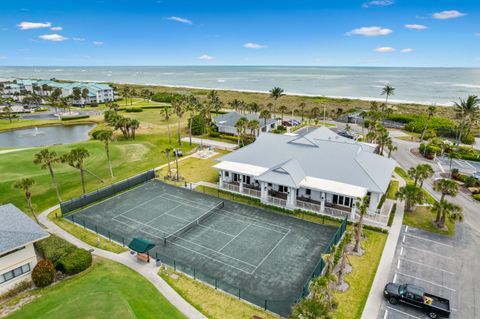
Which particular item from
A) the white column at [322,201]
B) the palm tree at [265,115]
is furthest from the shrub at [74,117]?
the white column at [322,201]

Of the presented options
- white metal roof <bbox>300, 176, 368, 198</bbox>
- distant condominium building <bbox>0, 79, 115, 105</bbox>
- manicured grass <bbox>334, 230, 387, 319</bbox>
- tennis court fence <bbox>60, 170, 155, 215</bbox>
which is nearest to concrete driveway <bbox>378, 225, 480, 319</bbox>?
manicured grass <bbox>334, 230, 387, 319</bbox>

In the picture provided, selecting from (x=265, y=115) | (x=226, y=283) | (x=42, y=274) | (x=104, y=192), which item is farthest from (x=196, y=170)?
(x=265, y=115)

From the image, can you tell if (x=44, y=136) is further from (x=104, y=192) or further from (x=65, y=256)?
(x=65, y=256)

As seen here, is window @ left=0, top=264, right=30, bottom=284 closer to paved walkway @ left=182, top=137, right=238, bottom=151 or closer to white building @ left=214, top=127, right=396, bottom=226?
white building @ left=214, top=127, right=396, bottom=226

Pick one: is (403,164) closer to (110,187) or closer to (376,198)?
(376,198)

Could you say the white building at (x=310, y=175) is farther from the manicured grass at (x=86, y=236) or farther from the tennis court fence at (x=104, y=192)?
the manicured grass at (x=86, y=236)

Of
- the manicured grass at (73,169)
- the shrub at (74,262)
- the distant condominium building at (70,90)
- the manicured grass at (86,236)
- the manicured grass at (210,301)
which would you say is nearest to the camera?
the manicured grass at (210,301)
